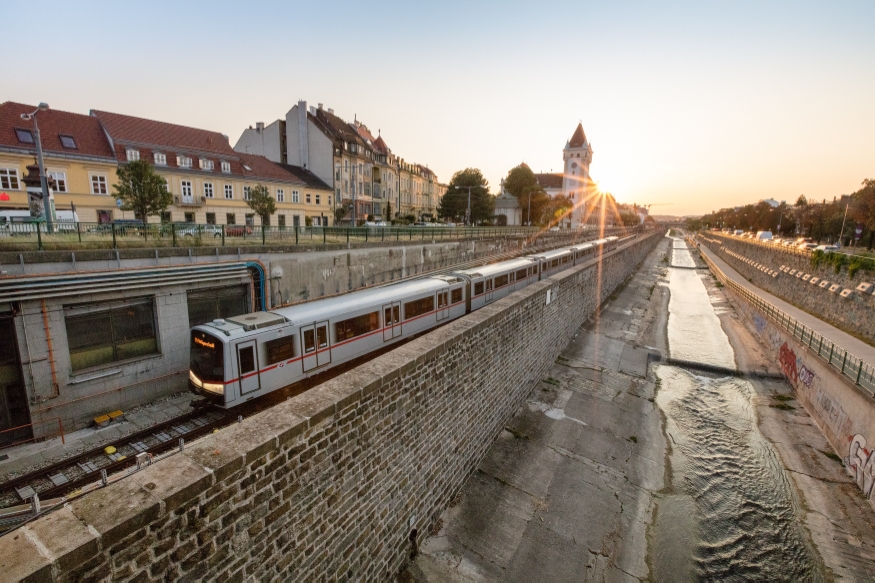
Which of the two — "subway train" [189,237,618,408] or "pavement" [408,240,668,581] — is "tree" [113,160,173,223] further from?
"pavement" [408,240,668,581]

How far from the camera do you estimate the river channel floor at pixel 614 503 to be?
715cm

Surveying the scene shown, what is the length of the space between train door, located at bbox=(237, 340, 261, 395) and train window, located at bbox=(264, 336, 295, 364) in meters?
0.33

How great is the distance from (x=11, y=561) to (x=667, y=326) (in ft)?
99.1

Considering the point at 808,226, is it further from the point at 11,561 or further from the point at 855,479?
the point at 11,561

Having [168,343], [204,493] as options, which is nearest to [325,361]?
[168,343]

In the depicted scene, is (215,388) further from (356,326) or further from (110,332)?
(110,332)

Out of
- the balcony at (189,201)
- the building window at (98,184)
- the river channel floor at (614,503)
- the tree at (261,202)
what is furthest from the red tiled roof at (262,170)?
the river channel floor at (614,503)

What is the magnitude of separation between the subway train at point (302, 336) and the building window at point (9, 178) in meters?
26.5

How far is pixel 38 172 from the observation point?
1480 centimetres

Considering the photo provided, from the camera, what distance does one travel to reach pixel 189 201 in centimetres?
3347

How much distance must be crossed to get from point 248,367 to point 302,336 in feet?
4.96

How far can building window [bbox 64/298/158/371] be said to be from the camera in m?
10.8

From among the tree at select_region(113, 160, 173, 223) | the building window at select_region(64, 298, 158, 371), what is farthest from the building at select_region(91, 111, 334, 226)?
the building window at select_region(64, 298, 158, 371)

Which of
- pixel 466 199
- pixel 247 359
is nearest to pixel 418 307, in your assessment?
pixel 247 359
